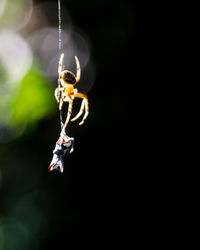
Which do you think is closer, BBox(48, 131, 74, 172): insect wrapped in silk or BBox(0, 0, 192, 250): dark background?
BBox(48, 131, 74, 172): insect wrapped in silk

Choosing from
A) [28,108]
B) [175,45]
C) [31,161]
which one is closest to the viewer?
[28,108]

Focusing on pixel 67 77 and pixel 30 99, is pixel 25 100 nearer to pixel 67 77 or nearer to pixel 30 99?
pixel 30 99

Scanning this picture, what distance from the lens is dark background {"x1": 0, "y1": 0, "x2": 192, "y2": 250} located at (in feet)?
10.7

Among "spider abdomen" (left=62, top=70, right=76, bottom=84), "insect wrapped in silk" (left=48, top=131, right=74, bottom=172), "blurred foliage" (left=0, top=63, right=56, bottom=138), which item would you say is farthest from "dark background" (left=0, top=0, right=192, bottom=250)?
"insect wrapped in silk" (left=48, top=131, right=74, bottom=172)

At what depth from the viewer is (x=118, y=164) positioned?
3.72 meters

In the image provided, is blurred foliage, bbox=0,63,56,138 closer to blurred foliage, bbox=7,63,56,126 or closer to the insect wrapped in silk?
blurred foliage, bbox=7,63,56,126

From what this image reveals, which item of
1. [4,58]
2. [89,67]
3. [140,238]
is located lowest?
[140,238]

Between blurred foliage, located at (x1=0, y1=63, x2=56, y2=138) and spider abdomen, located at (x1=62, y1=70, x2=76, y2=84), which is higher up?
blurred foliage, located at (x1=0, y1=63, x2=56, y2=138)

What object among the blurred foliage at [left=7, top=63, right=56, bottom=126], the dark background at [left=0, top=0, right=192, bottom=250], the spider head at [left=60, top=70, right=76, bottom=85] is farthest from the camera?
the dark background at [left=0, top=0, right=192, bottom=250]

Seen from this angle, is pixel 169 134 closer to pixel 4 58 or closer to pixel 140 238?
pixel 140 238

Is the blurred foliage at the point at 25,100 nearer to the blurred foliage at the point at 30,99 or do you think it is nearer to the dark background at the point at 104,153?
the blurred foliage at the point at 30,99

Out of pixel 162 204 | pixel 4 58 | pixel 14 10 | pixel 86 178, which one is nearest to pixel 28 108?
pixel 4 58

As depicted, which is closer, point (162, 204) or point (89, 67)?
point (89, 67)

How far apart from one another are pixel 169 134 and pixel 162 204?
927mm
